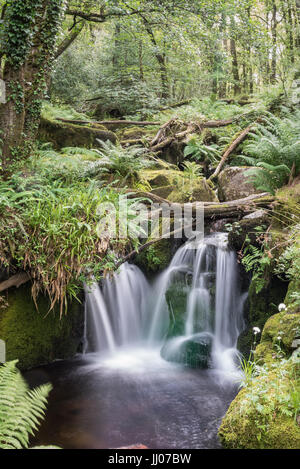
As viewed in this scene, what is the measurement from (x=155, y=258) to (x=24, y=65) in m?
4.23

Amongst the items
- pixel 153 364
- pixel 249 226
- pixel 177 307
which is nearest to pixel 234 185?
pixel 249 226

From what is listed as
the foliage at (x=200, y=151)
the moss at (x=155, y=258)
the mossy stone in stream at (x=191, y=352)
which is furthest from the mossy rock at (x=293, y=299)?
the foliage at (x=200, y=151)

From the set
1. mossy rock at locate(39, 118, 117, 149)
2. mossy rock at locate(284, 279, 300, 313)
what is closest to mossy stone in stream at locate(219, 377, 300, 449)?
mossy rock at locate(284, 279, 300, 313)

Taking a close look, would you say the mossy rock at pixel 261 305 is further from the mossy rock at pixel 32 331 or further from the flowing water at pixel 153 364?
the mossy rock at pixel 32 331

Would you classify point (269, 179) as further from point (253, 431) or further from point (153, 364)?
point (253, 431)

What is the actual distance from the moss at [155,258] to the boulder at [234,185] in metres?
2.06

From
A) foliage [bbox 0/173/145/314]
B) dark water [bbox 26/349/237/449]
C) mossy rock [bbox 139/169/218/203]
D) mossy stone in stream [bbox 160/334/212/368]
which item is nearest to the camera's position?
dark water [bbox 26/349/237/449]

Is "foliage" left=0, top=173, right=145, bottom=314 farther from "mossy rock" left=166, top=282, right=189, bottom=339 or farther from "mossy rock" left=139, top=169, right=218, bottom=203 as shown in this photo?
"mossy rock" left=139, top=169, right=218, bottom=203

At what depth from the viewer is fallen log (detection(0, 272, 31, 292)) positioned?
4500 millimetres

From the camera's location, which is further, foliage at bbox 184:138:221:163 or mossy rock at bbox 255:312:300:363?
foliage at bbox 184:138:221:163

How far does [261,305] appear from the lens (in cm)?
510

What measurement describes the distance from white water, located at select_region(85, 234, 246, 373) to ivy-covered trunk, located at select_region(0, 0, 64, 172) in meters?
2.89

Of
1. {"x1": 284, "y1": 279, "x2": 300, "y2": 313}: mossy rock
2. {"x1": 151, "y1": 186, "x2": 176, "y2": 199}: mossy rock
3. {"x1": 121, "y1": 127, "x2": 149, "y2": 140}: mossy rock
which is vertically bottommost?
{"x1": 284, "y1": 279, "x2": 300, "y2": 313}: mossy rock
